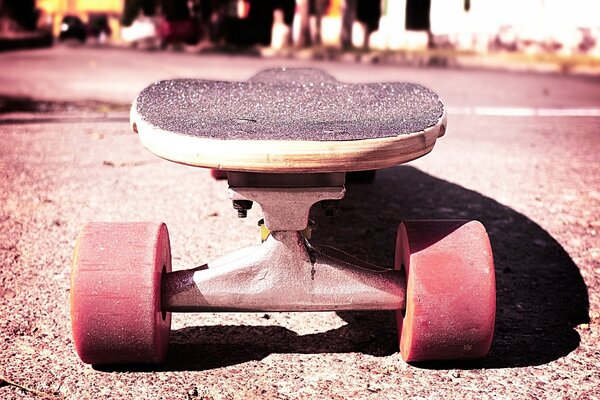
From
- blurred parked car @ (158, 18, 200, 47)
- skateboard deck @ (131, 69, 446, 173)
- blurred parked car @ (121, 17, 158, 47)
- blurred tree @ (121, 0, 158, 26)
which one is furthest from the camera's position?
blurred tree @ (121, 0, 158, 26)

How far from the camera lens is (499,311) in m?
2.42

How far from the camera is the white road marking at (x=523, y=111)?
21.7ft

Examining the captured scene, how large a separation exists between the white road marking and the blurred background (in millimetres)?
5462

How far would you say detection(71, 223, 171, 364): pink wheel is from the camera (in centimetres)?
184

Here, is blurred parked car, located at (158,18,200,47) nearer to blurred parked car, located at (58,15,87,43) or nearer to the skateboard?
blurred parked car, located at (58,15,87,43)

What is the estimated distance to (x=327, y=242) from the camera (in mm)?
3008

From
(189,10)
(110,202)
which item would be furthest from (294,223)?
(189,10)

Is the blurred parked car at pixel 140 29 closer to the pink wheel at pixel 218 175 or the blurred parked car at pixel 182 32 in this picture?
the blurred parked car at pixel 182 32

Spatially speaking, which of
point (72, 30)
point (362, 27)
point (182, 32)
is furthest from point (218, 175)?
point (72, 30)

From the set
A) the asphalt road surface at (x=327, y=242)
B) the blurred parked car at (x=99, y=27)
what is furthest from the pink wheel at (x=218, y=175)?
the blurred parked car at (x=99, y=27)

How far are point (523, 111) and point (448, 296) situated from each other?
5.29 m

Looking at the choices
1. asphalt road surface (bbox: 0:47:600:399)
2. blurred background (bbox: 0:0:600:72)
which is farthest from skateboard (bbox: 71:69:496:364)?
blurred background (bbox: 0:0:600:72)

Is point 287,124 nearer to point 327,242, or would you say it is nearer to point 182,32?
point 327,242

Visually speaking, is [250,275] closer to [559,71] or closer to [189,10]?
[559,71]
